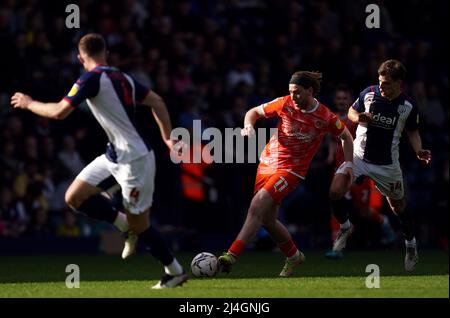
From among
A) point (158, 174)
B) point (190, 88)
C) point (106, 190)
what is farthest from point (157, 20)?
point (106, 190)

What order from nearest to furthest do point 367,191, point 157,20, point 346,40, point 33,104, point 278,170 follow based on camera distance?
point 33,104, point 278,170, point 367,191, point 157,20, point 346,40

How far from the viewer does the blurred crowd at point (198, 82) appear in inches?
709

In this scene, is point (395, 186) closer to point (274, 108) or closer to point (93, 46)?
point (274, 108)

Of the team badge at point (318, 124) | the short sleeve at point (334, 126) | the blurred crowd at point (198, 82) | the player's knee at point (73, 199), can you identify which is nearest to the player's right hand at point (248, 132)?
the team badge at point (318, 124)

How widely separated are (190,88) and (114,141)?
9.06m

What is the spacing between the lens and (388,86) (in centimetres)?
1303

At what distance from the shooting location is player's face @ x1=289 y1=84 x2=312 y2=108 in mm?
12148

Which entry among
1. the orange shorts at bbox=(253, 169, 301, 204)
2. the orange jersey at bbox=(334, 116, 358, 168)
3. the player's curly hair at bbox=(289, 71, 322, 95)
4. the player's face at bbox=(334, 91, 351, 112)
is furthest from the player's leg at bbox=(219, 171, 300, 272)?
the player's face at bbox=(334, 91, 351, 112)

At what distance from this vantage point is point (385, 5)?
23.6 m

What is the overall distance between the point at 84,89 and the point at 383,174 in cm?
457

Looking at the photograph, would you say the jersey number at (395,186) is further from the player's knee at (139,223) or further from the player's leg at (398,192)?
the player's knee at (139,223)

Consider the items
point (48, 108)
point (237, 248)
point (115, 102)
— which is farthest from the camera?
point (237, 248)

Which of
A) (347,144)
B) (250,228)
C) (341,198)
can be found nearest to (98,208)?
(250,228)

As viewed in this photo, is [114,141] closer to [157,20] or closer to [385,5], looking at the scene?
[157,20]
